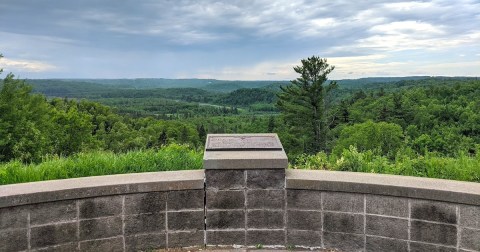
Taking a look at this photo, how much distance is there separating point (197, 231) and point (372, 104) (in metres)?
81.3

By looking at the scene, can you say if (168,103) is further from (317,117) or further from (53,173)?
(53,173)

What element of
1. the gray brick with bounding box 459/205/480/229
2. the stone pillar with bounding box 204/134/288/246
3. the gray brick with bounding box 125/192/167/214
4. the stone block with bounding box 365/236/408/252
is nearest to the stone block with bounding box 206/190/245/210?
the stone pillar with bounding box 204/134/288/246

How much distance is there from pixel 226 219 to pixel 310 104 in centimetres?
4773

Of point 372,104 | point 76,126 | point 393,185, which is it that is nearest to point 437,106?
point 372,104

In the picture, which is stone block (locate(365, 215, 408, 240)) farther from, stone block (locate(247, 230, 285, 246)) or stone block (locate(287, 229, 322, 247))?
stone block (locate(247, 230, 285, 246))

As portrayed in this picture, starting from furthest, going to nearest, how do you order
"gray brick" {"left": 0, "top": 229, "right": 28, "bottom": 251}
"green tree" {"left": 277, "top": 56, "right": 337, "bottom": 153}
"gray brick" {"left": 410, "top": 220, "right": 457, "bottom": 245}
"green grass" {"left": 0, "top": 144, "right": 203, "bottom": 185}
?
"green tree" {"left": 277, "top": 56, "right": 337, "bottom": 153}, "green grass" {"left": 0, "top": 144, "right": 203, "bottom": 185}, "gray brick" {"left": 410, "top": 220, "right": 457, "bottom": 245}, "gray brick" {"left": 0, "top": 229, "right": 28, "bottom": 251}

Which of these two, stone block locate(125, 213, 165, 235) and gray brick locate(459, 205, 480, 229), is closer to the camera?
gray brick locate(459, 205, 480, 229)

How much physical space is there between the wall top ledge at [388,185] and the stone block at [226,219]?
0.59m

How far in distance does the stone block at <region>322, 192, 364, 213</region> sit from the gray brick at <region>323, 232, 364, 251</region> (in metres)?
0.26

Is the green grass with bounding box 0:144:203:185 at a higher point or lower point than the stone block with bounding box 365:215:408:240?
higher

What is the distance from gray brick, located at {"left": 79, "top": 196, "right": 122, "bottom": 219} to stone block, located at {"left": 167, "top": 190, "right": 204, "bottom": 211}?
499 millimetres

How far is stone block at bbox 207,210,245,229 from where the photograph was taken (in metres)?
4.43

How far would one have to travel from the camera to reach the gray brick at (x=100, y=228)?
4141 mm

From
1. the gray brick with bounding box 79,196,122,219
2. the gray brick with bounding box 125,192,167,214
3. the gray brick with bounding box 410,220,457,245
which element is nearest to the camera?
the gray brick with bounding box 410,220,457,245
